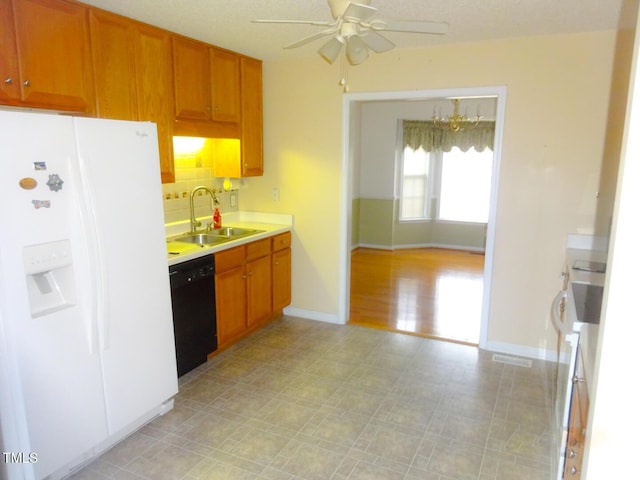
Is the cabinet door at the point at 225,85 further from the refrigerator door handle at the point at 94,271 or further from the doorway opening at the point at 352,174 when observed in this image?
the refrigerator door handle at the point at 94,271

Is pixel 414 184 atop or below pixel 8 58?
below

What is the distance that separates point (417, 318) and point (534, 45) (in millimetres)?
2536

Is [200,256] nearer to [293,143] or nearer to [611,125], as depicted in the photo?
[293,143]

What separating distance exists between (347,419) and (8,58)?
8.62 feet

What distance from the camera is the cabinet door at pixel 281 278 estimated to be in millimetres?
4090

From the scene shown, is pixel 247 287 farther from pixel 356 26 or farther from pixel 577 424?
pixel 577 424

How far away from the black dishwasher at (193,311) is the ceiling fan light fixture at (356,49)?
1.68 metres

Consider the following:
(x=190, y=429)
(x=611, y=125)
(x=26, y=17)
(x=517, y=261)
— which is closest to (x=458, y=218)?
(x=517, y=261)

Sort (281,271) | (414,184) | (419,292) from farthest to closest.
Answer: (414,184) → (419,292) → (281,271)

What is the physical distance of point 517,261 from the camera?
3.49m

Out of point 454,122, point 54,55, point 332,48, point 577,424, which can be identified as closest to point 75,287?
point 54,55

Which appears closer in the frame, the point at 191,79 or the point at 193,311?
the point at 193,311

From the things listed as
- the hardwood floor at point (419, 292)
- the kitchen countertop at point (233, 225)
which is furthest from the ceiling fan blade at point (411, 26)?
the hardwood floor at point (419, 292)

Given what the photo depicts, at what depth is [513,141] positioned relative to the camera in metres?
3.36
